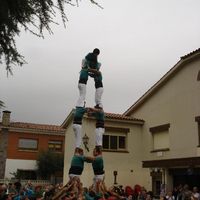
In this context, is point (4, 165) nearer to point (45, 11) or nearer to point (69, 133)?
point (69, 133)

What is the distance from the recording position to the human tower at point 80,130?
13492 millimetres

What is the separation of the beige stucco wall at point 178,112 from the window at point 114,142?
1.51 meters

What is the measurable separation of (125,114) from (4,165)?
12170 millimetres

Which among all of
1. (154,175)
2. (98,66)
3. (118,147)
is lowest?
(154,175)

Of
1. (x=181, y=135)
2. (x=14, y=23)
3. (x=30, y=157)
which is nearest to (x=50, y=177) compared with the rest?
(x=30, y=157)

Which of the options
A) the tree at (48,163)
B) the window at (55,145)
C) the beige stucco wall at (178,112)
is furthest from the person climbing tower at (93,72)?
the window at (55,145)

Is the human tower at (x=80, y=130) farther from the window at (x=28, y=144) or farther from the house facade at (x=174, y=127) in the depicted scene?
the window at (x=28, y=144)

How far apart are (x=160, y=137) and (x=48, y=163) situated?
1309 cm

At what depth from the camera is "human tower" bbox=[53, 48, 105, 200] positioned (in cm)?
1349

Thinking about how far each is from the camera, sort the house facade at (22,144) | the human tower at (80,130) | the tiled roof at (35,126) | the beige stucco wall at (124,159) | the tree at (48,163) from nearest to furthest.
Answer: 1. the human tower at (80,130)
2. the beige stucco wall at (124,159)
3. the house facade at (22,144)
4. the tree at (48,163)
5. the tiled roof at (35,126)

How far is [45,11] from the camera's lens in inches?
199

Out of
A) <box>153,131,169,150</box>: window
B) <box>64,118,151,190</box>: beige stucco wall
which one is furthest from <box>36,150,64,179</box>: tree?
<box>153,131,169,150</box>: window

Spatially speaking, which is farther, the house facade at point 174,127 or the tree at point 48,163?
the tree at point 48,163

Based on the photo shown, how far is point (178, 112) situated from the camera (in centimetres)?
2333
